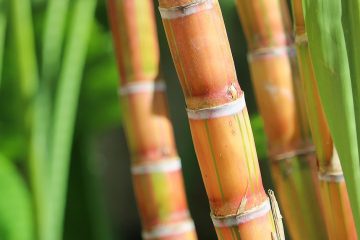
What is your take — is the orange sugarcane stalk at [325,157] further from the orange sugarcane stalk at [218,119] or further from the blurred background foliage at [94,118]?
the blurred background foliage at [94,118]

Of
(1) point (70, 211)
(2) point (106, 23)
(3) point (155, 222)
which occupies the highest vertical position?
(2) point (106, 23)

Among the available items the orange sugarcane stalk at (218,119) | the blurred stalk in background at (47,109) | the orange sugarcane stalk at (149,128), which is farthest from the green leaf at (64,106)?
the orange sugarcane stalk at (218,119)

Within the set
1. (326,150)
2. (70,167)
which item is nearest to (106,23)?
(70,167)

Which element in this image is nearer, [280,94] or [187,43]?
[187,43]

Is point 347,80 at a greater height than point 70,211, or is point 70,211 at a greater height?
point 347,80

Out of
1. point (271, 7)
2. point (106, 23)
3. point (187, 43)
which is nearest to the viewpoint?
point (187, 43)

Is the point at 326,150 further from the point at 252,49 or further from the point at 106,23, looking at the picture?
the point at 106,23

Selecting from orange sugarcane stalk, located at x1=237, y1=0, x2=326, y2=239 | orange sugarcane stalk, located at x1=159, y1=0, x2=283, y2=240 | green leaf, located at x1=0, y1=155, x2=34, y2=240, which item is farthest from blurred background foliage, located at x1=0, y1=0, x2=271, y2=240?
orange sugarcane stalk, located at x1=159, y1=0, x2=283, y2=240

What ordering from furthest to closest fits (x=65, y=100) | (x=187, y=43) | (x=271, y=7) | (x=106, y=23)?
(x=106, y=23)
(x=65, y=100)
(x=271, y=7)
(x=187, y=43)

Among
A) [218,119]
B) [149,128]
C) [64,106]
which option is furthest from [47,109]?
[218,119]
